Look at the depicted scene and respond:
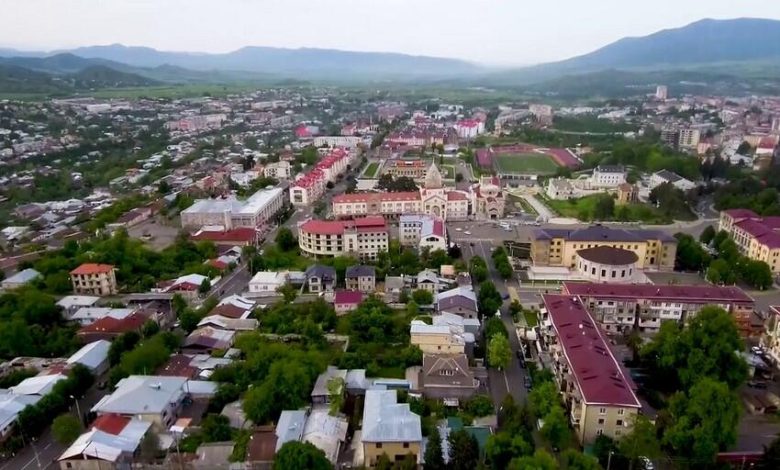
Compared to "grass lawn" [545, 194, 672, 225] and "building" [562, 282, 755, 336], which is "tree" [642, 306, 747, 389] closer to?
"building" [562, 282, 755, 336]

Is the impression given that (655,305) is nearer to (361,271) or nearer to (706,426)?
(706,426)

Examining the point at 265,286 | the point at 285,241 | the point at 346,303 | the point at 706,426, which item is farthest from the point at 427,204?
the point at 706,426

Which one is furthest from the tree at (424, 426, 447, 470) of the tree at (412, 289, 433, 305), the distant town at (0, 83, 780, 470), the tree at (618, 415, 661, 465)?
the tree at (412, 289, 433, 305)

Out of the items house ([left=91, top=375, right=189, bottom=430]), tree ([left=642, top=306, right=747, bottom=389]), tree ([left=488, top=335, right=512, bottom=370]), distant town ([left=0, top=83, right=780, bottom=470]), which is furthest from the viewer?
tree ([left=488, top=335, right=512, bottom=370])

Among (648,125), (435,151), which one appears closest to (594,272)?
(435,151)

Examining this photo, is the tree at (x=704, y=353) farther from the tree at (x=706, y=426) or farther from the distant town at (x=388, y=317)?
the tree at (x=706, y=426)

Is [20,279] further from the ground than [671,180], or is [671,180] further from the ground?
[671,180]

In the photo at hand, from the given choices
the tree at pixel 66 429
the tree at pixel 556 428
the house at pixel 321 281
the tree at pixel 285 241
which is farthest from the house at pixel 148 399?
the tree at pixel 285 241
